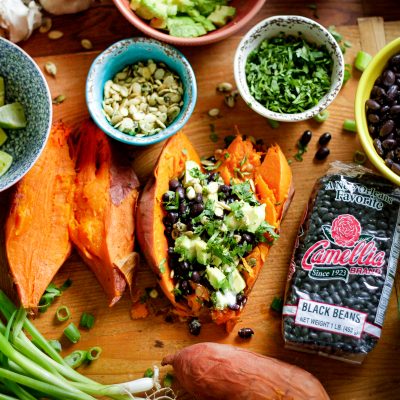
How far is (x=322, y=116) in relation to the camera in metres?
2.68

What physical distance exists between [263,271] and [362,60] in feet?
3.05

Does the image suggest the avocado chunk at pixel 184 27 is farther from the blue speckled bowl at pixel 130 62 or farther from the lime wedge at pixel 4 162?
the lime wedge at pixel 4 162

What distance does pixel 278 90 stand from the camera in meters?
2.55

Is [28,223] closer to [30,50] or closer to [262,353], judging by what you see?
[30,50]

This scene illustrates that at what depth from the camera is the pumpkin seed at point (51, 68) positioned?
2.65 meters

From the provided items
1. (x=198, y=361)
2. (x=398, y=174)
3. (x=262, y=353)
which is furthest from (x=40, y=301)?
(x=398, y=174)

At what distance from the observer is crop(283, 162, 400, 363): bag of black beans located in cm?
242

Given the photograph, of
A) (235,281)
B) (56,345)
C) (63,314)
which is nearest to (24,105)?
(63,314)

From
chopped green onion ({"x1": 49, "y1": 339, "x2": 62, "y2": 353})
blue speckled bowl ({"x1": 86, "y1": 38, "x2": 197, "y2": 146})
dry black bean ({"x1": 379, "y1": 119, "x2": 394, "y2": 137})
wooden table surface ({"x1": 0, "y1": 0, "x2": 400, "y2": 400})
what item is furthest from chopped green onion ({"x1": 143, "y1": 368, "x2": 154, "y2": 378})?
dry black bean ({"x1": 379, "y1": 119, "x2": 394, "y2": 137})

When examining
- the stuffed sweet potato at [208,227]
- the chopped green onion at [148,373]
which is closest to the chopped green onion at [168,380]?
the chopped green onion at [148,373]

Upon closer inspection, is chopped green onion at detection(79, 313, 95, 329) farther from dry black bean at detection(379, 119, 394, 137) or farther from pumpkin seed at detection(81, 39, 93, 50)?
dry black bean at detection(379, 119, 394, 137)

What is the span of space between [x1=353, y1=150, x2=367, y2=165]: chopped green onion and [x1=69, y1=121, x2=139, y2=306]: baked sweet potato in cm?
88

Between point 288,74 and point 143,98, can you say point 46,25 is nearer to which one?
point 143,98

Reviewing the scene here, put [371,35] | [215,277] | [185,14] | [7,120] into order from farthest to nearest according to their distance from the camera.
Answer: [371,35] < [185,14] < [7,120] < [215,277]
